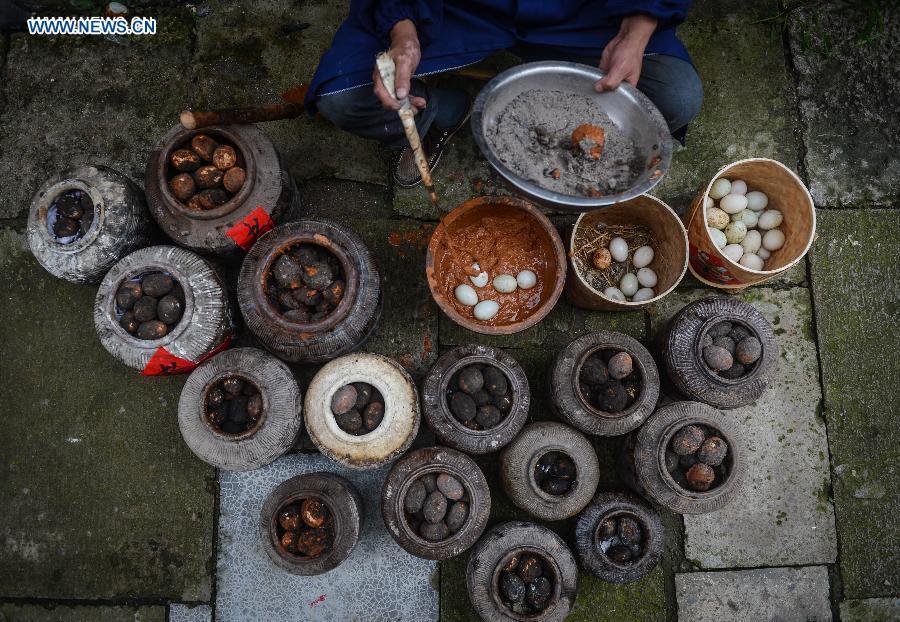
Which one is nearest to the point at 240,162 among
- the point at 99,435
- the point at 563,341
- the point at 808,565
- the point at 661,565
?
the point at 99,435

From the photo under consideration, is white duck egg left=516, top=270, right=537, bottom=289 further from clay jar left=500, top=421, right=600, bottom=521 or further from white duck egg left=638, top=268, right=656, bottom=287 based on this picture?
clay jar left=500, top=421, right=600, bottom=521

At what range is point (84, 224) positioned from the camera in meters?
2.66

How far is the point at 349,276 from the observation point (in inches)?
100

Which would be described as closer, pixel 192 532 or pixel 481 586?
pixel 481 586

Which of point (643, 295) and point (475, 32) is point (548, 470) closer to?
point (643, 295)

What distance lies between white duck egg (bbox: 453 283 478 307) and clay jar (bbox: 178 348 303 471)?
0.91 meters

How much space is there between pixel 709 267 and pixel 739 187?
0.50m

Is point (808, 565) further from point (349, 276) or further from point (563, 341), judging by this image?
point (349, 276)

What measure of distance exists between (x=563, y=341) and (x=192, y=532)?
2.23 metres

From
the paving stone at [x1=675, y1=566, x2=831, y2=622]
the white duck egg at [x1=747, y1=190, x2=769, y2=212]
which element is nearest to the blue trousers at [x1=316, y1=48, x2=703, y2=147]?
the white duck egg at [x1=747, y1=190, x2=769, y2=212]

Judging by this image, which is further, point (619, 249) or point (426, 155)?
point (426, 155)

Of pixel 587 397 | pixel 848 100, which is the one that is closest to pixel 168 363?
pixel 587 397

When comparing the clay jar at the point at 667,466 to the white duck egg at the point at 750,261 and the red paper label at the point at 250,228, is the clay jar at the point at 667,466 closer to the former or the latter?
the white duck egg at the point at 750,261

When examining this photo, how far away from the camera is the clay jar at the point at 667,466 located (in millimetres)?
2621
